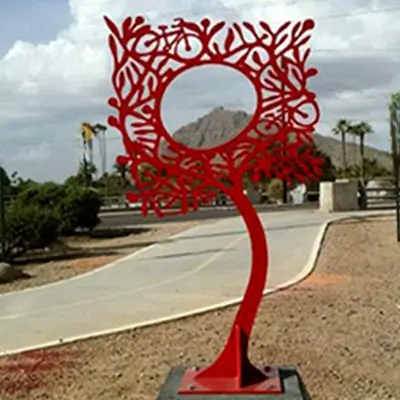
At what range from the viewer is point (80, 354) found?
9.13 metres

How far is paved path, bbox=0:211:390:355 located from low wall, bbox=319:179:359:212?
534 inches

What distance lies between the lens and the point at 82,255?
71.1ft

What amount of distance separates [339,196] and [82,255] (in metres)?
16.0

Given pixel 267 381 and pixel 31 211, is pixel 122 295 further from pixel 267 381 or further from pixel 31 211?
pixel 31 211

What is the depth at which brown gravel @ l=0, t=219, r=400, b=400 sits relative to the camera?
7.82m

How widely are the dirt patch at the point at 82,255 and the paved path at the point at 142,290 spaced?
0.73 meters

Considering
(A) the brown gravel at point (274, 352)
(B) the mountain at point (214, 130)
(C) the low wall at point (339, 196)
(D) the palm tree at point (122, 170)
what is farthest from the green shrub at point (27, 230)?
(C) the low wall at point (339, 196)

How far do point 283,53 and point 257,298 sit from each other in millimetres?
1745

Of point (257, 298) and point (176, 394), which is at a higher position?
point (257, 298)

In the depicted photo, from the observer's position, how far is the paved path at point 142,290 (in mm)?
10717

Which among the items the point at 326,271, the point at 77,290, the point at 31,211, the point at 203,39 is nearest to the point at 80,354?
the point at 203,39

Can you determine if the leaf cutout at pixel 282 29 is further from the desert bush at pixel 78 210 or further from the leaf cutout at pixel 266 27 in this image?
the desert bush at pixel 78 210

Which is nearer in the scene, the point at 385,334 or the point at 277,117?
the point at 277,117

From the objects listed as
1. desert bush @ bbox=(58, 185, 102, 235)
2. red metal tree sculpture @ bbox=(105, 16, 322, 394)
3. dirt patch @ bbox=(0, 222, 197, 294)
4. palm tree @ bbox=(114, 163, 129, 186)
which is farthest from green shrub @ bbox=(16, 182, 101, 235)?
red metal tree sculpture @ bbox=(105, 16, 322, 394)
